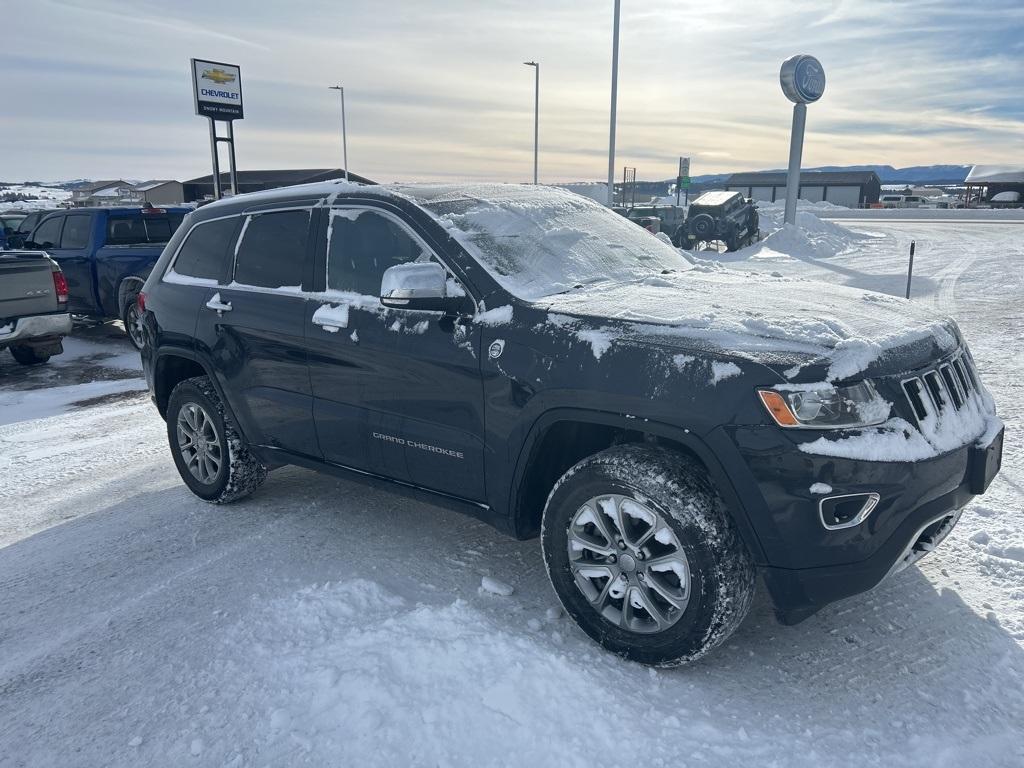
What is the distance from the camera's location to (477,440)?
3.31 m

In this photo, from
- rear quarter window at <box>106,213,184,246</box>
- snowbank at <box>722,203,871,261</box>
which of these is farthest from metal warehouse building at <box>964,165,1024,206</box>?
rear quarter window at <box>106,213,184,246</box>

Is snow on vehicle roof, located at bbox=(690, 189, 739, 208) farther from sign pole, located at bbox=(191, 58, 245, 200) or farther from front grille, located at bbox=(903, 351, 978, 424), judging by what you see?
front grille, located at bbox=(903, 351, 978, 424)

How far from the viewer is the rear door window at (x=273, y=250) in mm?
4129

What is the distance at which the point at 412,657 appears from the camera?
117 inches

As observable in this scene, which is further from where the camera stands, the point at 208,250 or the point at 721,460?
the point at 208,250

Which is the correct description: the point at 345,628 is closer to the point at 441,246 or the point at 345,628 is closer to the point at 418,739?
the point at 418,739

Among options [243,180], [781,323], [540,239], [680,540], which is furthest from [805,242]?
[243,180]

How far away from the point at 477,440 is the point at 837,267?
17.3 meters

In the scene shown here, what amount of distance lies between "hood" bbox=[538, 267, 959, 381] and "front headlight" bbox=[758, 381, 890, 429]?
5 centimetres

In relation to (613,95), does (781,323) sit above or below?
below

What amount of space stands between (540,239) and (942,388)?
1923 mm

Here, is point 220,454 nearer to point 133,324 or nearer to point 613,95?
point 133,324

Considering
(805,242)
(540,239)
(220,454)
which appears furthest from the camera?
(805,242)

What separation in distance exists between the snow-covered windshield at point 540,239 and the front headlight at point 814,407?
3.80 feet
